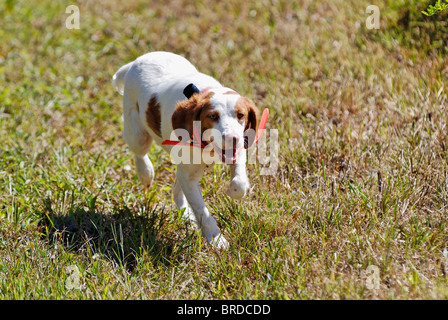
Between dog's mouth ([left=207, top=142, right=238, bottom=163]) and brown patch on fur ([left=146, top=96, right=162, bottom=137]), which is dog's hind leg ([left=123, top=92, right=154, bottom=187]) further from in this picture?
dog's mouth ([left=207, top=142, right=238, bottom=163])

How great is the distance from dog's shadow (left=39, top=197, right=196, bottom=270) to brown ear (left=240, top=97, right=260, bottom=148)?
0.82 m

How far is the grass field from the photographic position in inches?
140

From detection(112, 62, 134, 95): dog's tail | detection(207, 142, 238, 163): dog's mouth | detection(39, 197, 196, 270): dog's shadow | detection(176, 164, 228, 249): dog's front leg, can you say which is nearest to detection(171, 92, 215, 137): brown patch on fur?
Answer: detection(207, 142, 238, 163): dog's mouth

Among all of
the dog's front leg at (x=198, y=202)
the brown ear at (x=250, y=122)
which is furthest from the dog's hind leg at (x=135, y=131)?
the brown ear at (x=250, y=122)

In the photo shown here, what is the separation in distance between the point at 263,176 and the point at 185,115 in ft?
4.56

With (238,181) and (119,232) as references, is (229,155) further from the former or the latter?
(119,232)

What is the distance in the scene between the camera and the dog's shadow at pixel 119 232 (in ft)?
13.1

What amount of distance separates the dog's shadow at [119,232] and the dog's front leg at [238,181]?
1.50 feet

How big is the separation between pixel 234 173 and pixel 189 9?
5.60 m

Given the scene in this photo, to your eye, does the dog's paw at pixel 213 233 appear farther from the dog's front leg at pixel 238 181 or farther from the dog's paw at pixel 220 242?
the dog's front leg at pixel 238 181

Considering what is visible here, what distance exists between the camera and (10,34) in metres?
8.39

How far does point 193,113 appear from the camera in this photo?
11.3 feet

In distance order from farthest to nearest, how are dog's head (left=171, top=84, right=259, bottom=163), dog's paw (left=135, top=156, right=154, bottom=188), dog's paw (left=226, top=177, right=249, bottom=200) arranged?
dog's paw (left=135, top=156, right=154, bottom=188)
dog's paw (left=226, top=177, right=249, bottom=200)
dog's head (left=171, top=84, right=259, bottom=163)

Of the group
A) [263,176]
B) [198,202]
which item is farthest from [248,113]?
[263,176]
